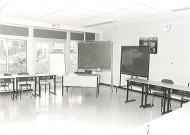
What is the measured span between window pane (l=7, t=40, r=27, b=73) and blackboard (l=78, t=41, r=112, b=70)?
224 centimetres

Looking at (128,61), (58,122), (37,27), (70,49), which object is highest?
(37,27)

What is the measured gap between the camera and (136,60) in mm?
6055

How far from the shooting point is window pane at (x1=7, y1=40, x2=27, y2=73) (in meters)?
6.71

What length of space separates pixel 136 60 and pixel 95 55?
189 cm

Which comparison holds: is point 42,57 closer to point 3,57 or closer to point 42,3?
point 3,57

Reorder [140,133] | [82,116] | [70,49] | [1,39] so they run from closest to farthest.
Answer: [140,133] < [82,116] < [1,39] < [70,49]

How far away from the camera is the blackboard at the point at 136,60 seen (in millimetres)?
5684

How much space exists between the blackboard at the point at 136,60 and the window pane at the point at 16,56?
3910mm

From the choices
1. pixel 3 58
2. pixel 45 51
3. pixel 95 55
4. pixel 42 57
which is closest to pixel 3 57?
pixel 3 58

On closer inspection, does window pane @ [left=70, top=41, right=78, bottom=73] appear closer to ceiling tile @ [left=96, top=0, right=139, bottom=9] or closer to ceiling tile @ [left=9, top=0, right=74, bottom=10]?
ceiling tile @ [left=9, top=0, right=74, bottom=10]

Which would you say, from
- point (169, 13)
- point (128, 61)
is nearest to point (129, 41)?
point (128, 61)

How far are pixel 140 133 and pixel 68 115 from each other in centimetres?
279

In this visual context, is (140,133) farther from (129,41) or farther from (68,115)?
(129,41)

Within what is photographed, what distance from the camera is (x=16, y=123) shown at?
3881mm
